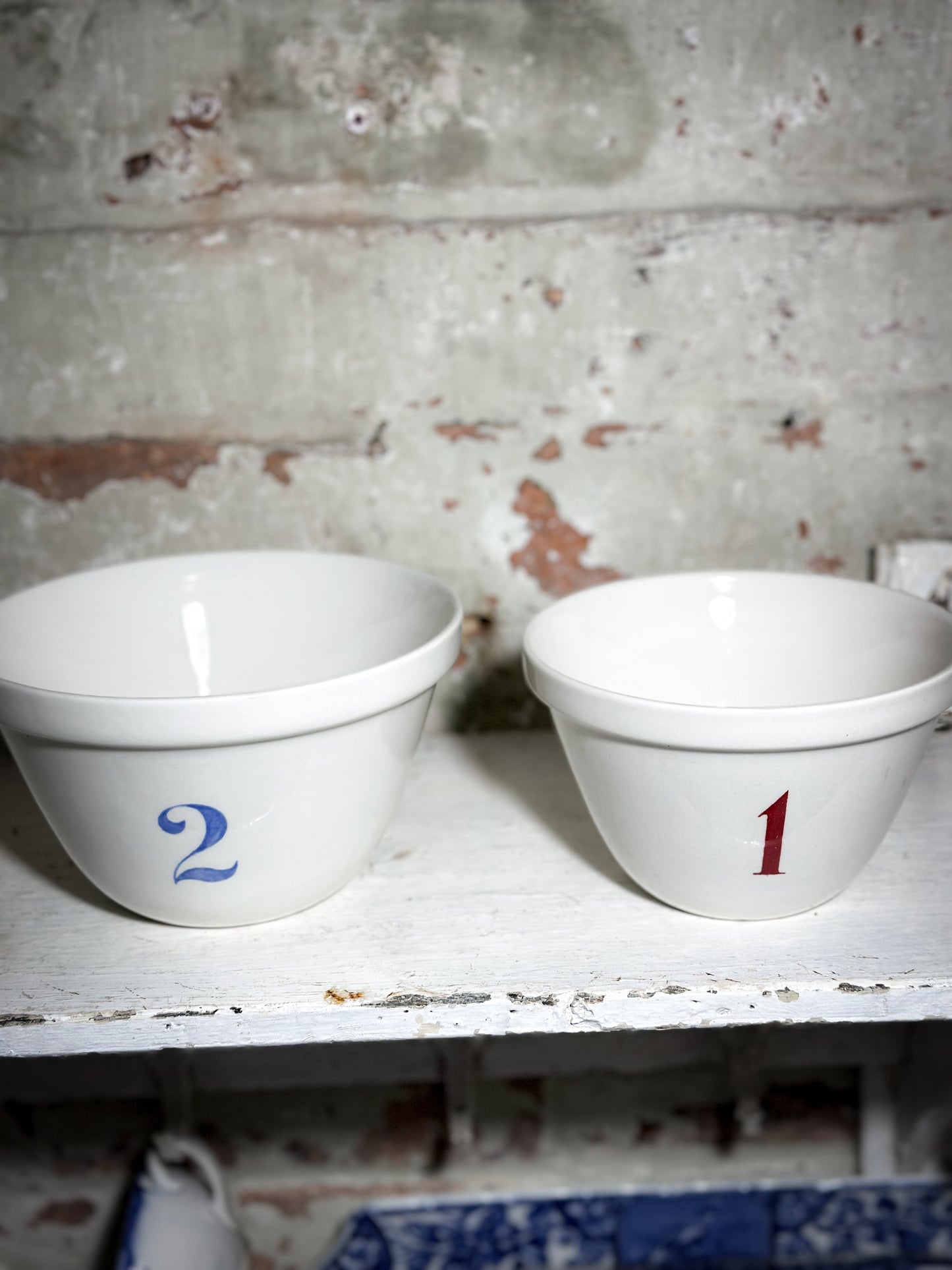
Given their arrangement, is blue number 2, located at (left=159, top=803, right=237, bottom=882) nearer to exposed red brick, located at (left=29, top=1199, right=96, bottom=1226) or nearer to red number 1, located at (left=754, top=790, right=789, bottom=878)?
red number 1, located at (left=754, top=790, right=789, bottom=878)

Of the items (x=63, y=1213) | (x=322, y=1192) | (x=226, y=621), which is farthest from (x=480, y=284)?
(x=63, y=1213)

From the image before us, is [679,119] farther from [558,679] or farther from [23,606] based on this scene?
[23,606]

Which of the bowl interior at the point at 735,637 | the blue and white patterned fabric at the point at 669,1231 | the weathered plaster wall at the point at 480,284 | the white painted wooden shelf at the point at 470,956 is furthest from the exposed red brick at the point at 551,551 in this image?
the blue and white patterned fabric at the point at 669,1231

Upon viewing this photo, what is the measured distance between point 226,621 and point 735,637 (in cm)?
40

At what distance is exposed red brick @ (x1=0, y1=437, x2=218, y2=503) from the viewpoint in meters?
0.89

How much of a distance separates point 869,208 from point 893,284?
0.21 feet

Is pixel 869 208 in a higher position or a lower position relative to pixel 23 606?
higher

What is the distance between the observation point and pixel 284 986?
591 mm

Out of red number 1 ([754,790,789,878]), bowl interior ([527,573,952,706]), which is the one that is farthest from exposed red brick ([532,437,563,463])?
red number 1 ([754,790,789,878])

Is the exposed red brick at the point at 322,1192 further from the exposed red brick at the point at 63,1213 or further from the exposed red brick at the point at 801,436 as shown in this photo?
the exposed red brick at the point at 801,436

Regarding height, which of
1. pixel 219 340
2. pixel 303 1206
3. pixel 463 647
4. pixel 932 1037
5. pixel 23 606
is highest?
pixel 219 340

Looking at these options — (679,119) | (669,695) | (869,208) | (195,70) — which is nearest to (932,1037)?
(669,695)

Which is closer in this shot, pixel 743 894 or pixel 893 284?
pixel 743 894

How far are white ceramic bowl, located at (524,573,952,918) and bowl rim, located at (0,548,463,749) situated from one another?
0.11 metres
